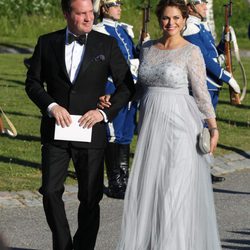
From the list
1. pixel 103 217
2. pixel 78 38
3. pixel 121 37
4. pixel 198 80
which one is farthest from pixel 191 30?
pixel 78 38

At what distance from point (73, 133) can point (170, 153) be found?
649 millimetres

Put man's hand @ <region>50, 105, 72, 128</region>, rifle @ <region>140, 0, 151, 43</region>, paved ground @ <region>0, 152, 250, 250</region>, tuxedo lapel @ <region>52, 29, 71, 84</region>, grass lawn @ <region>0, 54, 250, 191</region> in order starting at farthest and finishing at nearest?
rifle @ <region>140, 0, 151, 43</region> → grass lawn @ <region>0, 54, 250, 191</region> → paved ground @ <region>0, 152, 250, 250</region> → tuxedo lapel @ <region>52, 29, 71, 84</region> → man's hand @ <region>50, 105, 72, 128</region>

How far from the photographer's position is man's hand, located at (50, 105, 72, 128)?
6215 mm

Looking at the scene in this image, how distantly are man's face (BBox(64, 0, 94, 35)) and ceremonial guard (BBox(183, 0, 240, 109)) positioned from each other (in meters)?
2.98

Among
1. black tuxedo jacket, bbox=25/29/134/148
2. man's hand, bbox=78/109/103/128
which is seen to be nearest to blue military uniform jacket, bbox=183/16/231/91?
black tuxedo jacket, bbox=25/29/134/148

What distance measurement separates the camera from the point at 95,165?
20.9ft

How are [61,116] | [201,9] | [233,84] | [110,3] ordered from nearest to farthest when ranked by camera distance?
[61,116]
[110,3]
[201,9]
[233,84]

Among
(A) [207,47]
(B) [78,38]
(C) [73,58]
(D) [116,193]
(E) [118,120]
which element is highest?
(B) [78,38]

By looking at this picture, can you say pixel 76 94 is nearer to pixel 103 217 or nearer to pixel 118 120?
pixel 103 217

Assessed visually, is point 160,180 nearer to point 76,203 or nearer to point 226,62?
point 76,203

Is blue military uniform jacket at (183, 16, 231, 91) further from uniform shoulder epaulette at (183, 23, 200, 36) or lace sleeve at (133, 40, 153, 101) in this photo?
lace sleeve at (133, 40, 153, 101)

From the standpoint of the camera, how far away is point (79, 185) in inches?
254

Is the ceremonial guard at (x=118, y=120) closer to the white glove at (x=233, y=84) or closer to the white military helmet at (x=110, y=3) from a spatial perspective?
the white military helmet at (x=110, y=3)

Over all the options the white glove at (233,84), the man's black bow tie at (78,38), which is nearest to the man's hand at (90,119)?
the man's black bow tie at (78,38)
